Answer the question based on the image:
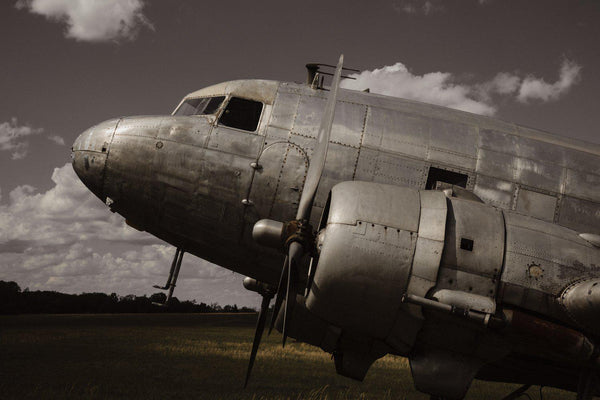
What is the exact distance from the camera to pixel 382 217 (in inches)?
240

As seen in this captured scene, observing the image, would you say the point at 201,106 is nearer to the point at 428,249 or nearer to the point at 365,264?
the point at 365,264

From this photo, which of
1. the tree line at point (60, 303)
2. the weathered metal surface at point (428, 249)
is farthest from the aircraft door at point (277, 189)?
the tree line at point (60, 303)

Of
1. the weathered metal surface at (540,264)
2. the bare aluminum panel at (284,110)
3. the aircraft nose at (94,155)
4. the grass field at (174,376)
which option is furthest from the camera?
the grass field at (174,376)

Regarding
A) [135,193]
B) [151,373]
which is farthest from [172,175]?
[151,373]

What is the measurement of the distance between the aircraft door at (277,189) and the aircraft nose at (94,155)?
3.23 m

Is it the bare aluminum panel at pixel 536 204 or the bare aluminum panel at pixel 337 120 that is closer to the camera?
the bare aluminum panel at pixel 536 204

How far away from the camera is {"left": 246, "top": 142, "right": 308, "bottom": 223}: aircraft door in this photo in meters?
8.35

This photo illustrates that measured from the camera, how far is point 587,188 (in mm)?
8641

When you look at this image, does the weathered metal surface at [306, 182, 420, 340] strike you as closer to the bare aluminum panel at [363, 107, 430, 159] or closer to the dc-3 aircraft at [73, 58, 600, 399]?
the dc-3 aircraft at [73, 58, 600, 399]

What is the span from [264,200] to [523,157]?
545 cm

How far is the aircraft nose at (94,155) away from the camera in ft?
28.8

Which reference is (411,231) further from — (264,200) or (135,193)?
(135,193)

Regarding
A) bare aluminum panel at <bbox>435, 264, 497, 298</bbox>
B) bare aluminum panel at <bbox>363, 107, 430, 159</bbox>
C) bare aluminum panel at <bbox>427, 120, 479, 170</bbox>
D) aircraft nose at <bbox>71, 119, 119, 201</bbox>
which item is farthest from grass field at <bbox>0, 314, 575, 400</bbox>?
bare aluminum panel at <bbox>435, 264, 497, 298</bbox>

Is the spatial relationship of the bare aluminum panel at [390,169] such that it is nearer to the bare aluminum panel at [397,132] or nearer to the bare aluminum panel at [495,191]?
the bare aluminum panel at [397,132]
